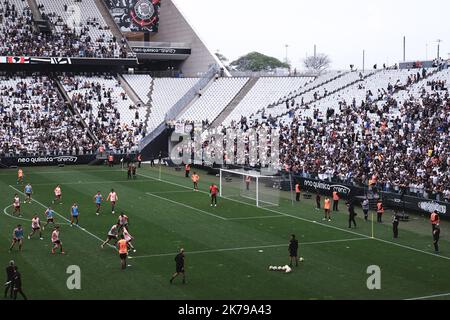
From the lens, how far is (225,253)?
1180 inches

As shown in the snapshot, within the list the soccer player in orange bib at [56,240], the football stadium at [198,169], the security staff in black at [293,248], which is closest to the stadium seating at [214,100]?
the football stadium at [198,169]

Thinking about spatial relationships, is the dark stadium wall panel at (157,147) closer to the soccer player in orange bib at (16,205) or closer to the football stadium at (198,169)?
the football stadium at (198,169)

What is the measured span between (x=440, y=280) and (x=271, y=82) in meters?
53.2

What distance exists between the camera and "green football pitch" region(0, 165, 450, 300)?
24.2 m

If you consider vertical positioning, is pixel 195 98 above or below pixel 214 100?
above

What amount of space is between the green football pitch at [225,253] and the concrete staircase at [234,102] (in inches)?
1031

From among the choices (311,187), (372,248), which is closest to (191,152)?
(311,187)

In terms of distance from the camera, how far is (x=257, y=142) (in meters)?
60.8

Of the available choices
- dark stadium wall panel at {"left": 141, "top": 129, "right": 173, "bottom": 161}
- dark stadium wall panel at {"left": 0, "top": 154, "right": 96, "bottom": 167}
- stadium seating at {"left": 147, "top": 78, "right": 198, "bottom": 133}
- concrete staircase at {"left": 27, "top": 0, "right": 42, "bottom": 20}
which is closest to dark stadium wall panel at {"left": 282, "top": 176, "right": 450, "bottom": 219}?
dark stadium wall panel at {"left": 141, "top": 129, "right": 173, "bottom": 161}

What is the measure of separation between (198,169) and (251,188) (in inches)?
641

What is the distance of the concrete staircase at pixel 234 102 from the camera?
237 ft

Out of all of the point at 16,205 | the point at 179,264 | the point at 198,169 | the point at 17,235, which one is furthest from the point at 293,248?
the point at 198,169

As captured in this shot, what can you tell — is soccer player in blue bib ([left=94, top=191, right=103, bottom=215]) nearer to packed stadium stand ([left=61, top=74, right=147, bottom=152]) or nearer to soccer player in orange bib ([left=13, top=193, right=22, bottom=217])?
soccer player in orange bib ([left=13, top=193, right=22, bottom=217])

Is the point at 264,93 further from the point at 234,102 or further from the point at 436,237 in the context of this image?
the point at 436,237
